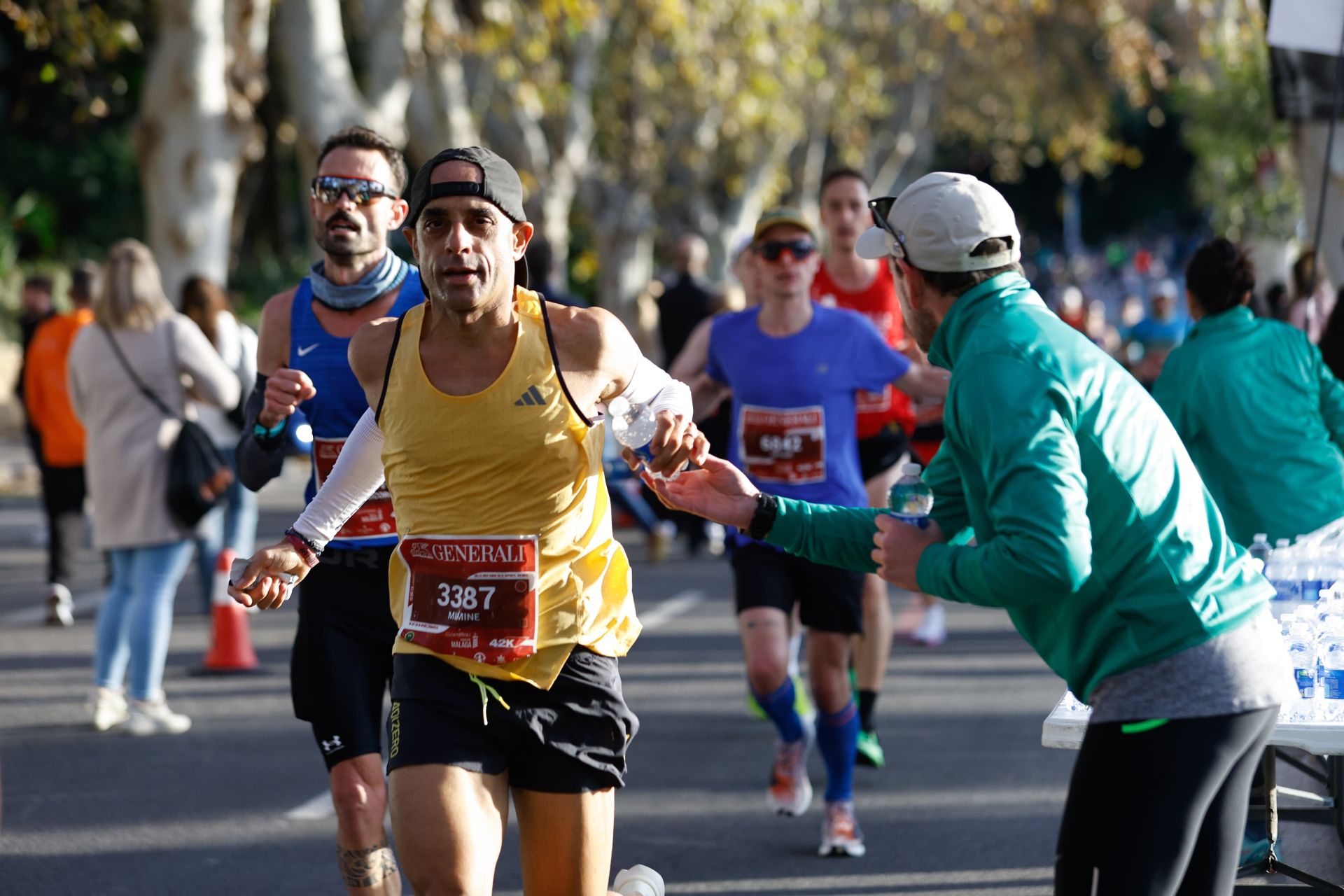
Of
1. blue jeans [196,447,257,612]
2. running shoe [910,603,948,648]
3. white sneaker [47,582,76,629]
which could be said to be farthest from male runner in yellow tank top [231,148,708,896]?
white sneaker [47,582,76,629]

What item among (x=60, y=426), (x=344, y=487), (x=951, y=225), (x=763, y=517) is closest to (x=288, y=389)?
(x=344, y=487)

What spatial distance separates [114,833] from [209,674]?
3064mm

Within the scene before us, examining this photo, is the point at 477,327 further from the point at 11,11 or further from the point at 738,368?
the point at 11,11

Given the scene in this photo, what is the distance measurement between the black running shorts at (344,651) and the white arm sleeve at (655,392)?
1.09 metres

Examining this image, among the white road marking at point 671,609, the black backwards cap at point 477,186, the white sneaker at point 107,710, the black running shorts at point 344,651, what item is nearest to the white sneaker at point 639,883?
the black running shorts at point 344,651

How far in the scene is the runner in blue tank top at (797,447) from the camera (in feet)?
21.3

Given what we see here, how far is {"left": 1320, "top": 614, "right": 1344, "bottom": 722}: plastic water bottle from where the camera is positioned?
4.45 metres

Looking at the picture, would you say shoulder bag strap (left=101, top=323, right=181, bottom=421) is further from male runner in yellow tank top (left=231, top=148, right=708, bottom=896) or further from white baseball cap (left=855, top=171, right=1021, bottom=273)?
white baseball cap (left=855, top=171, right=1021, bottom=273)

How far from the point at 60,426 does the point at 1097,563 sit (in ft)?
32.1

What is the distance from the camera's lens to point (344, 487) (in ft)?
13.8

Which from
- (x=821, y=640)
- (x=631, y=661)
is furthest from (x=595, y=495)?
(x=631, y=661)

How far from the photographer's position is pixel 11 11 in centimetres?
1409

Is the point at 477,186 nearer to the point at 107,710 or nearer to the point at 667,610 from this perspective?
the point at 107,710

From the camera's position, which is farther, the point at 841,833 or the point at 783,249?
the point at 783,249
